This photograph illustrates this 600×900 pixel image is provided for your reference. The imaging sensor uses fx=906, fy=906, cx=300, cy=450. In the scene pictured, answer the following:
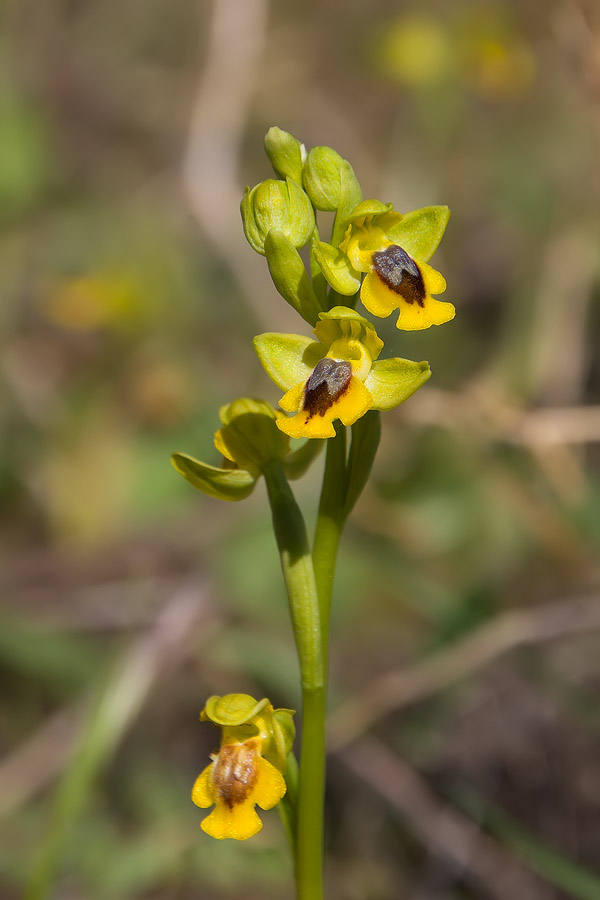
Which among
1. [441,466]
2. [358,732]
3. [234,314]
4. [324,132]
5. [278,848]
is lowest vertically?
[278,848]

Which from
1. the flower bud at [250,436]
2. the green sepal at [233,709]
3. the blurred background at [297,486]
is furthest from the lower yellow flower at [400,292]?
the blurred background at [297,486]

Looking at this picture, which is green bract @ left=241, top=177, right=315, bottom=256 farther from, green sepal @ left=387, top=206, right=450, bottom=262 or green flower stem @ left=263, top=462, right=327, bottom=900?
green flower stem @ left=263, top=462, right=327, bottom=900

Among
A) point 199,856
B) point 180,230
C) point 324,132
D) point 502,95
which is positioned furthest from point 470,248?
point 199,856

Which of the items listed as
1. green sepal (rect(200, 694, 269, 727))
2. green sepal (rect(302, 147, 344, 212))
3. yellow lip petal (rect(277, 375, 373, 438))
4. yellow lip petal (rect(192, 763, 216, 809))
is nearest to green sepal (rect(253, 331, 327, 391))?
yellow lip petal (rect(277, 375, 373, 438))

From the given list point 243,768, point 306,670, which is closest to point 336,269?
point 306,670

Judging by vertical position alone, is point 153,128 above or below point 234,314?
above

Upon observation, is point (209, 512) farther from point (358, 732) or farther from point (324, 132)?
point (324, 132)

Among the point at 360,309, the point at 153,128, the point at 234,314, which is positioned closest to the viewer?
the point at 360,309

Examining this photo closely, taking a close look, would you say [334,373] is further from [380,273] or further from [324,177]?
[324,177]
